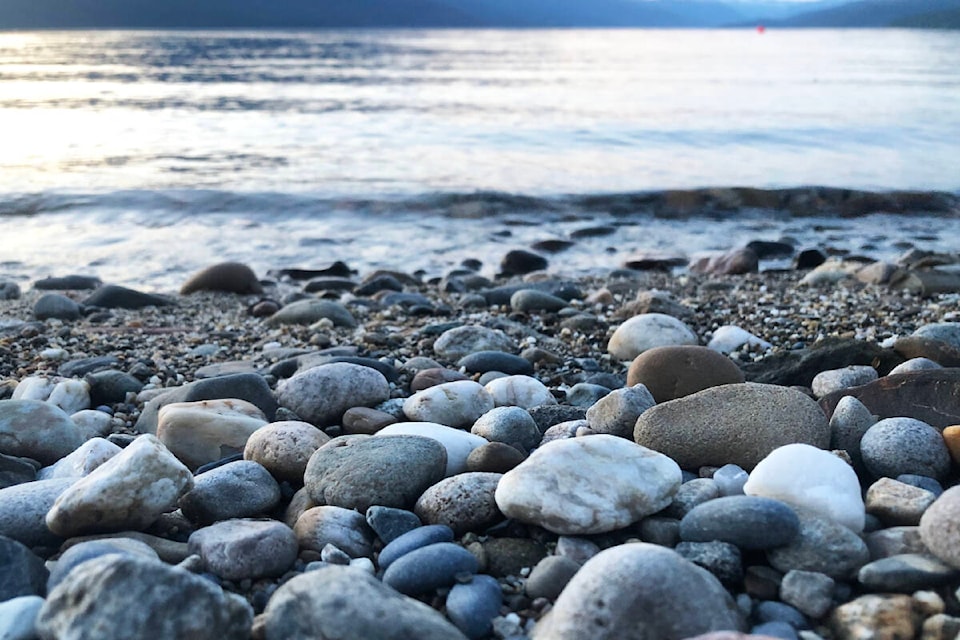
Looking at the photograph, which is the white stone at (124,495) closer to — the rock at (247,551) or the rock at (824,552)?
the rock at (247,551)

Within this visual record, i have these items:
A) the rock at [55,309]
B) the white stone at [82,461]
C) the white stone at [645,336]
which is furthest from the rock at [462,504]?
the rock at [55,309]

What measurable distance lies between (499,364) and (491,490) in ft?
6.07

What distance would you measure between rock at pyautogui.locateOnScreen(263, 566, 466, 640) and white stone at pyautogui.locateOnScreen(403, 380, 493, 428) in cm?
152

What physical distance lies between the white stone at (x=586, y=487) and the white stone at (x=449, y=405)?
1.01 m

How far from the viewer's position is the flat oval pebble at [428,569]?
1998mm

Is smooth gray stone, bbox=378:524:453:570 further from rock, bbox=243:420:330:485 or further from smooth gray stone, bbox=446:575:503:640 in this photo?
rock, bbox=243:420:330:485

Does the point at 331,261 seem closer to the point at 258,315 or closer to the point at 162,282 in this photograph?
the point at 162,282

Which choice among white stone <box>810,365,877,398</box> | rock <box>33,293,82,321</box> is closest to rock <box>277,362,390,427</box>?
white stone <box>810,365,877,398</box>

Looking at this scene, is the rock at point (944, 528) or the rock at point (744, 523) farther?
the rock at point (744, 523)

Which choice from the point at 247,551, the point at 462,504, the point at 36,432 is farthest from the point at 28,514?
the point at 462,504

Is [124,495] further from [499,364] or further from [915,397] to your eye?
[915,397]

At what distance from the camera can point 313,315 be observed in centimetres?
559

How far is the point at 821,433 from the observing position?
261cm

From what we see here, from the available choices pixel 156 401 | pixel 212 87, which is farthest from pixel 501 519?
pixel 212 87
